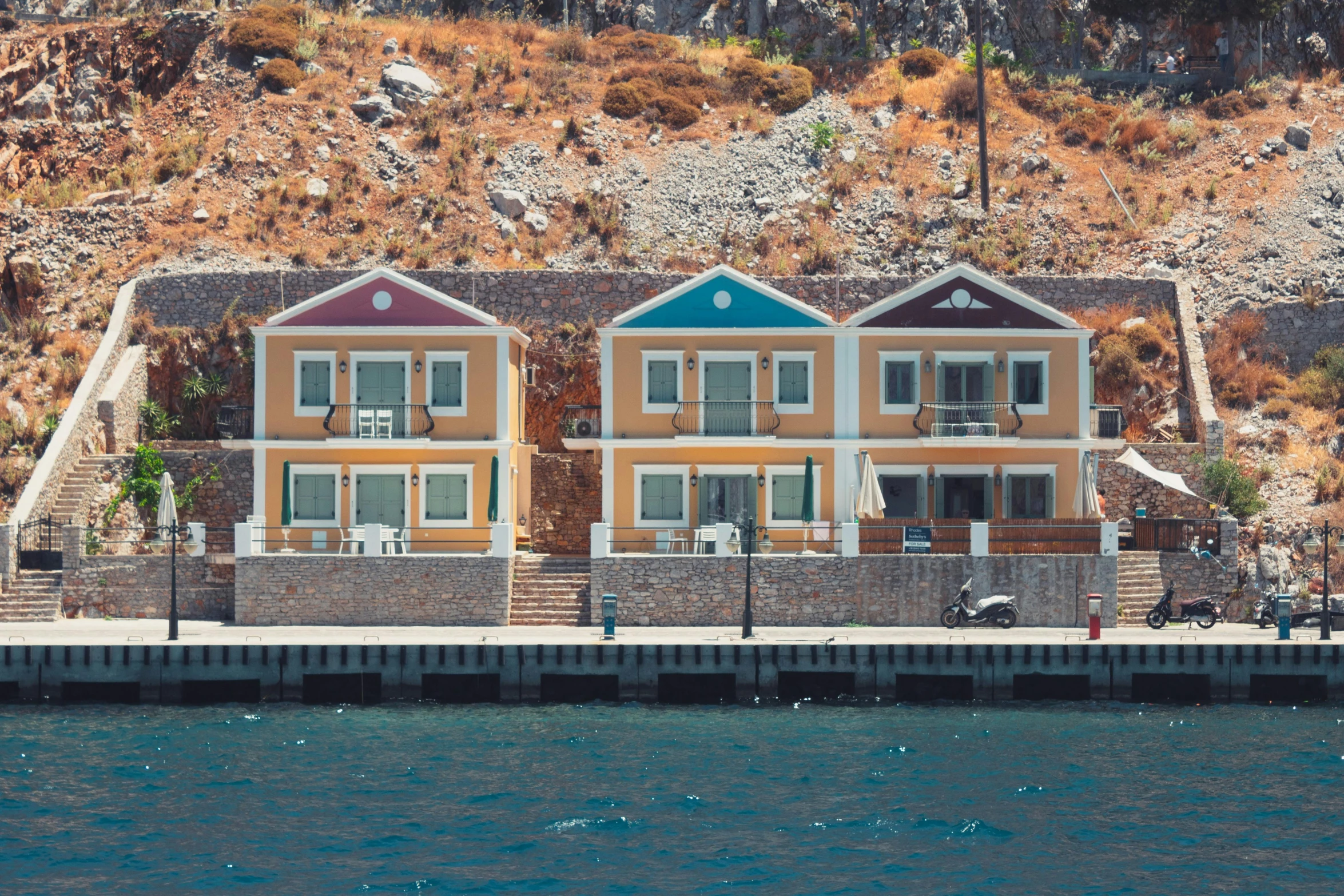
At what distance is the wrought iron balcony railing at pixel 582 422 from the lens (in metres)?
42.7

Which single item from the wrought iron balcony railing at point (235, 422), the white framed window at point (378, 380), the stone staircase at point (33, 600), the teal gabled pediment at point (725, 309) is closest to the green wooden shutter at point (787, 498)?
the teal gabled pediment at point (725, 309)

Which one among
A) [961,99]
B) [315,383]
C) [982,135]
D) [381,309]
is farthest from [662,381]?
[961,99]

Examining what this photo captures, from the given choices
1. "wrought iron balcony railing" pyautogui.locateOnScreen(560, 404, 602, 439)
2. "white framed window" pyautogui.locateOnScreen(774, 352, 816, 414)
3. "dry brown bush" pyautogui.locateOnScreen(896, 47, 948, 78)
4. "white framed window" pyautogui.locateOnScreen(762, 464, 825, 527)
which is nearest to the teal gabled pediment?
"white framed window" pyautogui.locateOnScreen(774, 352, 816, 414)

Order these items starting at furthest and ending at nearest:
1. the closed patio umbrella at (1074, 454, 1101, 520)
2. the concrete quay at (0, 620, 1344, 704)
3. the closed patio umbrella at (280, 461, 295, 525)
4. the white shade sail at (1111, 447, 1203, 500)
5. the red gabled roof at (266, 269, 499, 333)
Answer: the white shade sail at (1111, 447, 1203, 500) < the red gabled roof at (266, 269, 499, 333) < the closed patio umbrella at (280, 461, 295, 525) < the closed patio umbrella at (1074, 454, 1101, 520) < the concrete quay at (0, 620, 1344, 704)

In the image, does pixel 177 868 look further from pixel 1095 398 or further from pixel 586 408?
pixel 1095 398

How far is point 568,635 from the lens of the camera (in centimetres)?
3647

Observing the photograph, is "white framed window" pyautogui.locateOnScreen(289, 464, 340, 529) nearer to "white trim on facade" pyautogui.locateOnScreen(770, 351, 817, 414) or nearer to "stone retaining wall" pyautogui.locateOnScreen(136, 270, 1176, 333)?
"stone retaining wall" pyautogui.locateOnScreen(136, 270, 1176, 333)

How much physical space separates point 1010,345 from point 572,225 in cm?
2081

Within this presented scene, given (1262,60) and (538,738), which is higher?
(1262,60)

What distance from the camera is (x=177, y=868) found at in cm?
2292

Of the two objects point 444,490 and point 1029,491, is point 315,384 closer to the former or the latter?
point 444,490

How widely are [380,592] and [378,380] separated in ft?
19.9

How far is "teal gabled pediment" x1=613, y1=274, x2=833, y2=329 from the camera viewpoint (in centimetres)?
4197

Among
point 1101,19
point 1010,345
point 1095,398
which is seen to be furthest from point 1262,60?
point 1010,345
